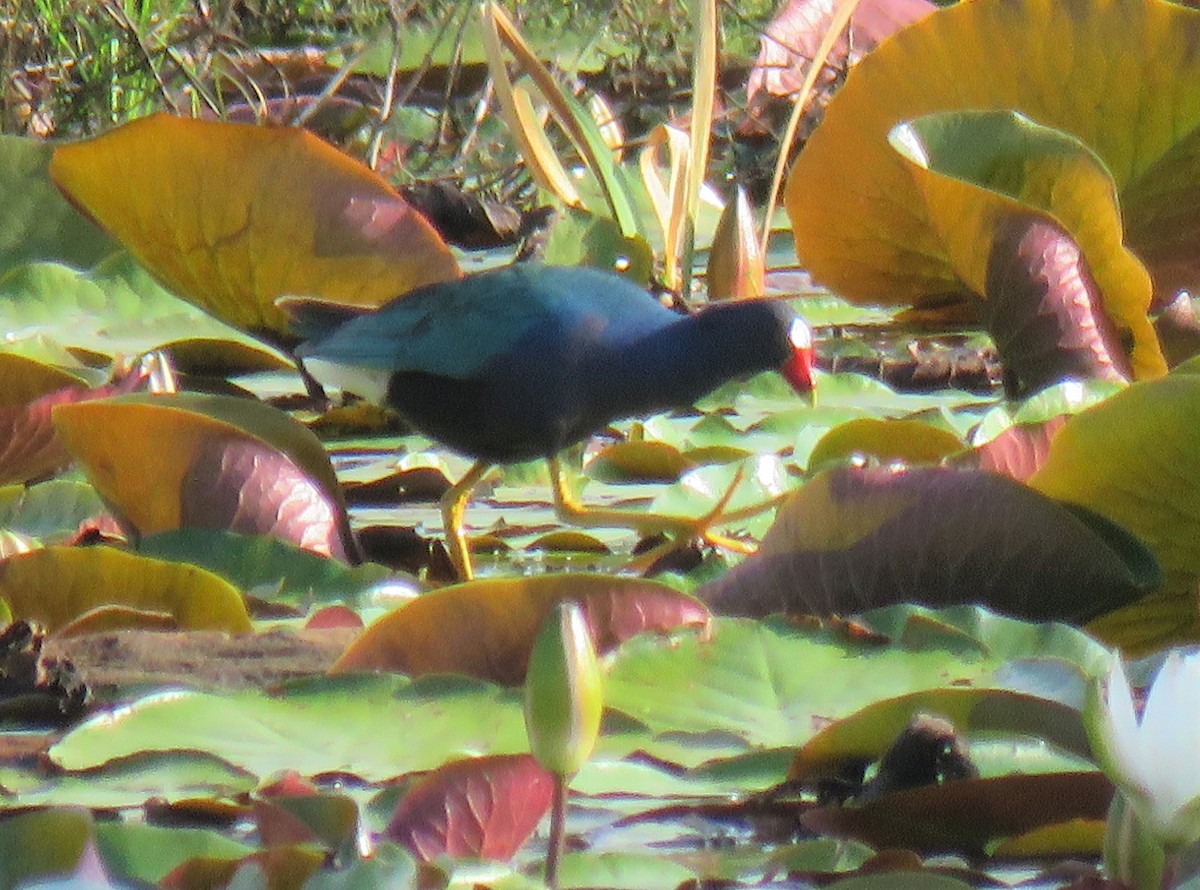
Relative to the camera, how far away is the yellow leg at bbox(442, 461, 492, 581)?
1.74m

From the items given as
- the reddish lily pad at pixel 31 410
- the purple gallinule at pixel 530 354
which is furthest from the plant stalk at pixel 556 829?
the purple gallinule at pixel 530 354

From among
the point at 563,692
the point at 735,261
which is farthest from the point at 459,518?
the point at 563,692

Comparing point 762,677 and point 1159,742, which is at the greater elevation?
point 1159,742

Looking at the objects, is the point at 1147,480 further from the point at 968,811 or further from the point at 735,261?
the point at 735,261

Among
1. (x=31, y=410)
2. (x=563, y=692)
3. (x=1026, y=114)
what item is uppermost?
(x=563, y=692)

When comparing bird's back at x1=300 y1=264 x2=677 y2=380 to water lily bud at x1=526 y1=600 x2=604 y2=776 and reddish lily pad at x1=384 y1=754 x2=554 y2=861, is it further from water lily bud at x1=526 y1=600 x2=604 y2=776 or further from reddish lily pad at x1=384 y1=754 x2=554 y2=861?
water lily bud at x1=526 y1=600 x2=604 y2=776

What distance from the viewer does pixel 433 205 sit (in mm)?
3338

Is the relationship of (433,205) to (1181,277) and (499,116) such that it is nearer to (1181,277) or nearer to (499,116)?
(499,116)

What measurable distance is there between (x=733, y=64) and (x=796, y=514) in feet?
11.0

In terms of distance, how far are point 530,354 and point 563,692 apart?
1.50 meters

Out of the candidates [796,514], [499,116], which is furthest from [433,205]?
[796,514]

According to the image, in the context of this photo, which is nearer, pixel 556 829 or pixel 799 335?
pixel 556 829

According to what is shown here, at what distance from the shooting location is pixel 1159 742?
0.74m

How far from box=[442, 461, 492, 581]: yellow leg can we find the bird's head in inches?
13.9
